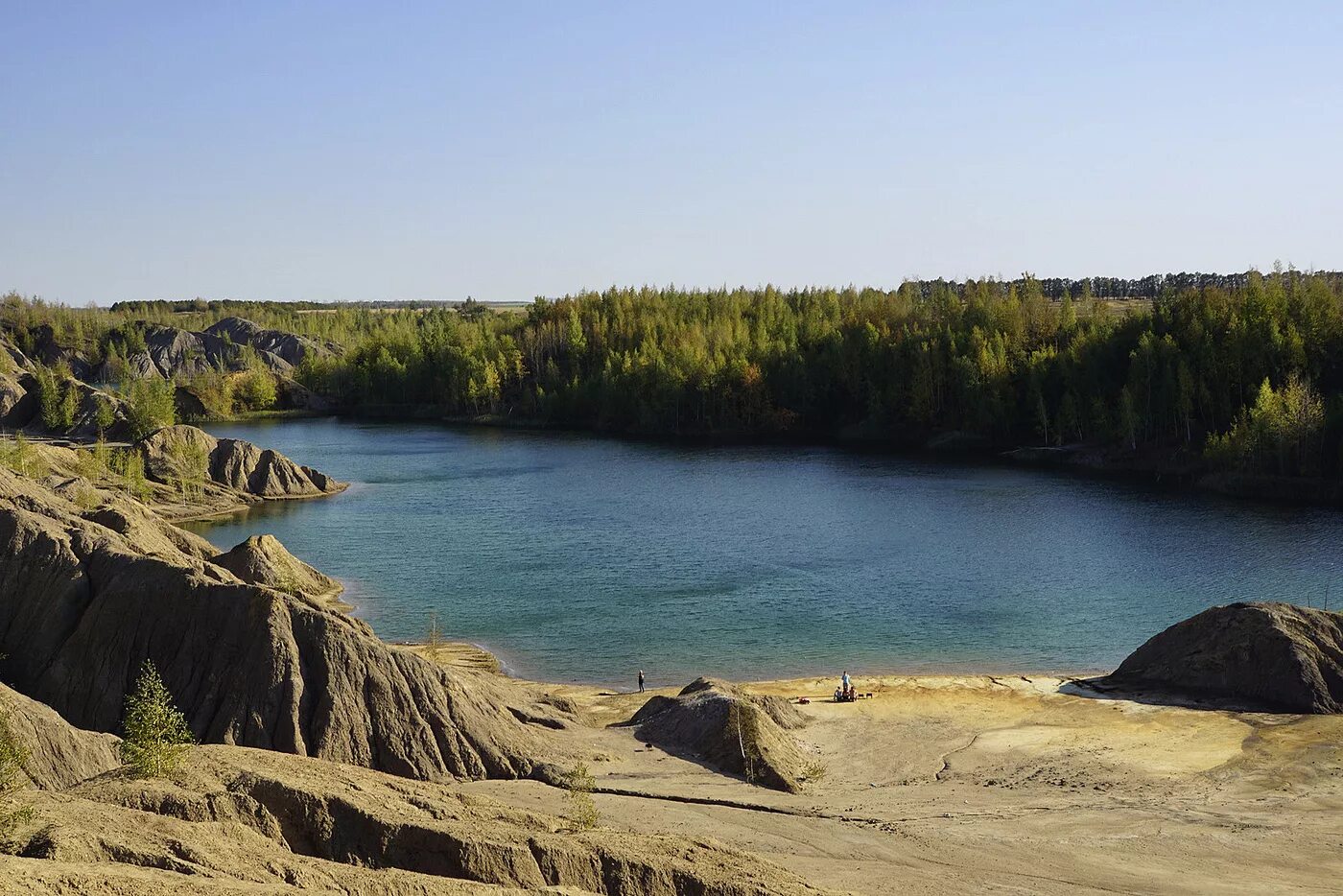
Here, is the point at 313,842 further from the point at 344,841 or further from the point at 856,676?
the point at 856,676

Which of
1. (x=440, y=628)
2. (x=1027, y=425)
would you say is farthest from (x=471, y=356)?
(x=440, y=628)

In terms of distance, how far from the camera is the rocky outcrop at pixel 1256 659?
33.4 metres

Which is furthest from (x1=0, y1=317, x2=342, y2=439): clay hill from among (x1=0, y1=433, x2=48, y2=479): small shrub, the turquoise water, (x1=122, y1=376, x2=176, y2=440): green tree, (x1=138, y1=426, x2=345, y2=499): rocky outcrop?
(x1=0, y1=433, x2=48, y2=479): small shrub

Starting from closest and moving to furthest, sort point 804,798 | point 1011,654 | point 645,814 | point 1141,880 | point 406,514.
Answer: point 1141,880 < point 645,814 < point 804,798 < point 1011,654 < point 406,514

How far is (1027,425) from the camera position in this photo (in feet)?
328

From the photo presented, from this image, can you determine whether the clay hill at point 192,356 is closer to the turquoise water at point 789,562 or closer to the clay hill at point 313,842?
the turquoise water at point 789,562

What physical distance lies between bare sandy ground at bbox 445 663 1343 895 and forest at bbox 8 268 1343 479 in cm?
4751

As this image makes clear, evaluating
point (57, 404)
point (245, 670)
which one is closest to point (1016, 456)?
point (245, 670)

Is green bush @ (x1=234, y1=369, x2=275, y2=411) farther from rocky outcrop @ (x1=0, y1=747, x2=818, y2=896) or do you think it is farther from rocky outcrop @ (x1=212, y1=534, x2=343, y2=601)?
rocky outcrop @ (x1=0, y1=747, x2=818, y2=896)

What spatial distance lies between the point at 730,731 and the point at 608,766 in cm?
324

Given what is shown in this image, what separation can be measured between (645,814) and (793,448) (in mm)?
83520

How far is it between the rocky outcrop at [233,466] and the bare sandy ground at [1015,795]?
47298mm

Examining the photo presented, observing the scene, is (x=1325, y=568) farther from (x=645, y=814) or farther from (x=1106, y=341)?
(x=1106, y=341)

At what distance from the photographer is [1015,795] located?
26797mm
